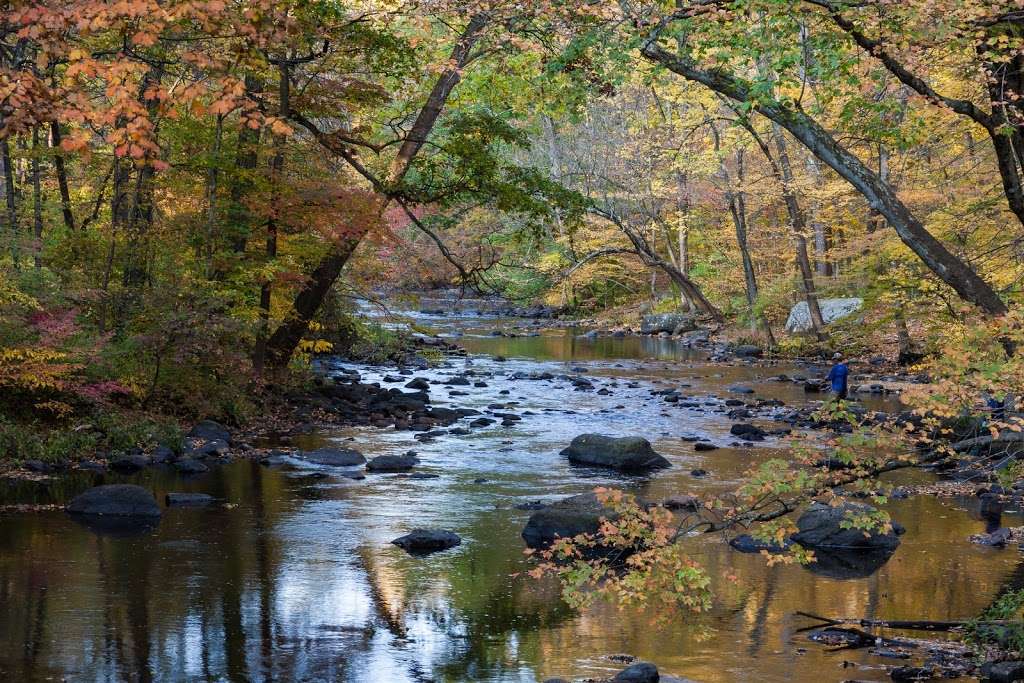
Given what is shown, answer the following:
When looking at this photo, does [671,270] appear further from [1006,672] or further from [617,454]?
[1006,672]

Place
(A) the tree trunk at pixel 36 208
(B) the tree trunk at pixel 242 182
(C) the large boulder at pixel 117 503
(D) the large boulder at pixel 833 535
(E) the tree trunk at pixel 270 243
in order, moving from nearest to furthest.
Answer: (D) the large boulder at pixel 833 535 → (C) the large boulder at pixel 117 503 → (A) the tree trunk at pixel 36 208 → (B) the tree trunk at pixel 242 182 → (E) the tree trunk at pixel 270 243

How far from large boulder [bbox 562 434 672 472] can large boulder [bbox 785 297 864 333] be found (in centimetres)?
2139

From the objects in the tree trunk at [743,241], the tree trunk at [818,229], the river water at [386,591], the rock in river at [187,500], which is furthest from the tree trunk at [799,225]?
the rock in river at [187,500]

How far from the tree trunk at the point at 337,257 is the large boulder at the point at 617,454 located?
20.8ft

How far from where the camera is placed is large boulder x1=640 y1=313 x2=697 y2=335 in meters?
46.8

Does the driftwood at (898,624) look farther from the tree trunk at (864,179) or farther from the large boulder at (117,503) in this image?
the large boulder at (117,503)

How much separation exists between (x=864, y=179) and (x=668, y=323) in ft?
117

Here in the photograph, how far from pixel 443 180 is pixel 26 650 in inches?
541

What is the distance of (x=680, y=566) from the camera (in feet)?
24.5

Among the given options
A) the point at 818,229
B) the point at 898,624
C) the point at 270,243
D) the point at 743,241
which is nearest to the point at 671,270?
the point at 743,241

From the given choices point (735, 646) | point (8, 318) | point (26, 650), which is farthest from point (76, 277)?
point (735, 646)

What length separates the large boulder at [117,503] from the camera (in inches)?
563

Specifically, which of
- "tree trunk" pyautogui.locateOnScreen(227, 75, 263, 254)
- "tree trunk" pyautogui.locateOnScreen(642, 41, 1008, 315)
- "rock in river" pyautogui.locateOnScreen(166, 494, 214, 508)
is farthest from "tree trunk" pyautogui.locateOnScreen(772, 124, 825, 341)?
"rock in river" pyautogui.locateOnScreen(166, 494, 214, 508)

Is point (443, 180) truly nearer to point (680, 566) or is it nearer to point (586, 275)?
point (680, 566)
